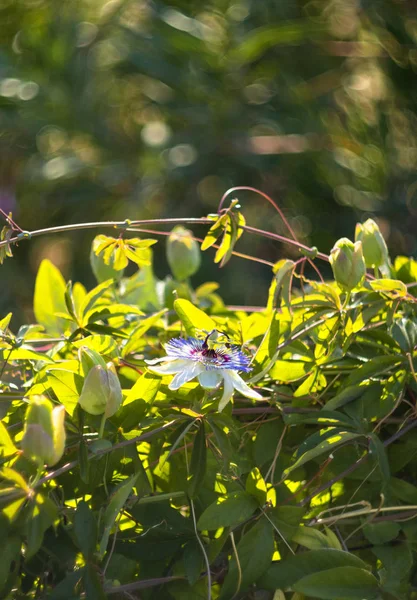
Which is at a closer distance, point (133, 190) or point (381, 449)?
point (381, 449)

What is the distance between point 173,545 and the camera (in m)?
0.41

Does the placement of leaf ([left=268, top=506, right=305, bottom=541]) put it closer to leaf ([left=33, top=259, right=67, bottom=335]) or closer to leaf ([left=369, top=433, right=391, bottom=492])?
leaf ([left=369, top=433, right=391, bottom=492])

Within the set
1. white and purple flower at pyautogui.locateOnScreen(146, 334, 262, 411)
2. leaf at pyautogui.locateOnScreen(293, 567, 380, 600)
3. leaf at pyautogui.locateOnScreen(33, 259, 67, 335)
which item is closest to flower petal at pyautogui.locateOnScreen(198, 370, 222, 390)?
white and purple flower at pyautogui.locateOnScreen(146, 334, 262, 411)

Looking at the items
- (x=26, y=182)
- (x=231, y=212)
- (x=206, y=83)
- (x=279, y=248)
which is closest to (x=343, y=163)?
(x=279, y=248)

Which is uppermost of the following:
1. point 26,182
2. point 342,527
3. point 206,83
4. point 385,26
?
point 342,527

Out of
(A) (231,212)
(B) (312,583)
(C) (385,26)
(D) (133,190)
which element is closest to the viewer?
(B) (312,583)

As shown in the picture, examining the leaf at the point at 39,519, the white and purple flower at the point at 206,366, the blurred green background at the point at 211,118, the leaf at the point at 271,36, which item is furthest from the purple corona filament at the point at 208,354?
the leaf at the point at 271,36

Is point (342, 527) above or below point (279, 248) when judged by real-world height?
above

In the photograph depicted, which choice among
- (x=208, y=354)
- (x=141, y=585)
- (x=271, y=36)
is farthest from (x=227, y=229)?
(x=271, y=36)

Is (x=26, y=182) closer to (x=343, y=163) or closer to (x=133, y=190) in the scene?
(x=133, y=190)

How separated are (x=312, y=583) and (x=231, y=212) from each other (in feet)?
0.74

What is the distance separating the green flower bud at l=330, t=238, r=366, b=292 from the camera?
16.8 inches

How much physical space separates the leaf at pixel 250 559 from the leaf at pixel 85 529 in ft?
0.23

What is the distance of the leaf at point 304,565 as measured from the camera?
1.29 feet
